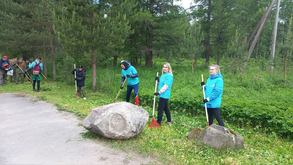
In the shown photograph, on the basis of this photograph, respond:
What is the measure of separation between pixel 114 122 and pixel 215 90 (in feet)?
8.13

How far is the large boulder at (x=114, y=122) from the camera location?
13.6 feet

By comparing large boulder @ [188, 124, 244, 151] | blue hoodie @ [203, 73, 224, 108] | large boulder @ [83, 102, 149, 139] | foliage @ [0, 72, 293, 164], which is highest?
blue hoodie @ [203, 73, 224, 108]

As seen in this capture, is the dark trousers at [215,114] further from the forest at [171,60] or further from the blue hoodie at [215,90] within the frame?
the forest at [171,60]

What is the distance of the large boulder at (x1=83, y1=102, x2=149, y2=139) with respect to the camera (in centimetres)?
415

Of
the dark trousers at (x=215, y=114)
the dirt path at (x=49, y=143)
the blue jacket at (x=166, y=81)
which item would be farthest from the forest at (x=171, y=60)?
the blue jacket at (x=166, y=81)

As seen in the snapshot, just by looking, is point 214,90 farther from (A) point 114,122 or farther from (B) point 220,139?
(A) point 114,122

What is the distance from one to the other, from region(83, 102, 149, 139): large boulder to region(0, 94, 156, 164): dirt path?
1.10 ft

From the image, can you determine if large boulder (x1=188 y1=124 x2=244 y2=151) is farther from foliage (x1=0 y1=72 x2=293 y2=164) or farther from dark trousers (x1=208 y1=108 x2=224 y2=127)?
dark trousers (x1=208 y1=108 x2=224 y2=127)

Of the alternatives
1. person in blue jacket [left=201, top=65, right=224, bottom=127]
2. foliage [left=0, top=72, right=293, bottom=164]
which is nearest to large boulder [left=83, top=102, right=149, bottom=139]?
foliage [left=0, top=72, right=293, bottom=164]

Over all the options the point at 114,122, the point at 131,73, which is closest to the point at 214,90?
the point at 114,122

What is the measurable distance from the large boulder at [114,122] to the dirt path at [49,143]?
336 millimetres

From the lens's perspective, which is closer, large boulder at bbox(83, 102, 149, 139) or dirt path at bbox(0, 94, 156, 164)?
dirt path at bbox(0, 94, 156, 164)

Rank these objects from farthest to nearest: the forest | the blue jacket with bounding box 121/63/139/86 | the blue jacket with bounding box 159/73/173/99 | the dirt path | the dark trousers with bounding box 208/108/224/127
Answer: the blue jacket with bounding box 121/63/139/86 < the blue jacket with bounding box 159/73/173/99 < the dark trousers with bounding box 208/108/224/127 < the forest < the dirt path

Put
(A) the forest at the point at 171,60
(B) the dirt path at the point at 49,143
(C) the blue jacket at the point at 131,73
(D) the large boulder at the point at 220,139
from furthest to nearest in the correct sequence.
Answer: (C) the blue jacket at the point at 131,73 < (A) the forest at the point at 171,60 < (D) the large boulder at the point at 220,139 < (B) the dirt path at the point at 49,143
